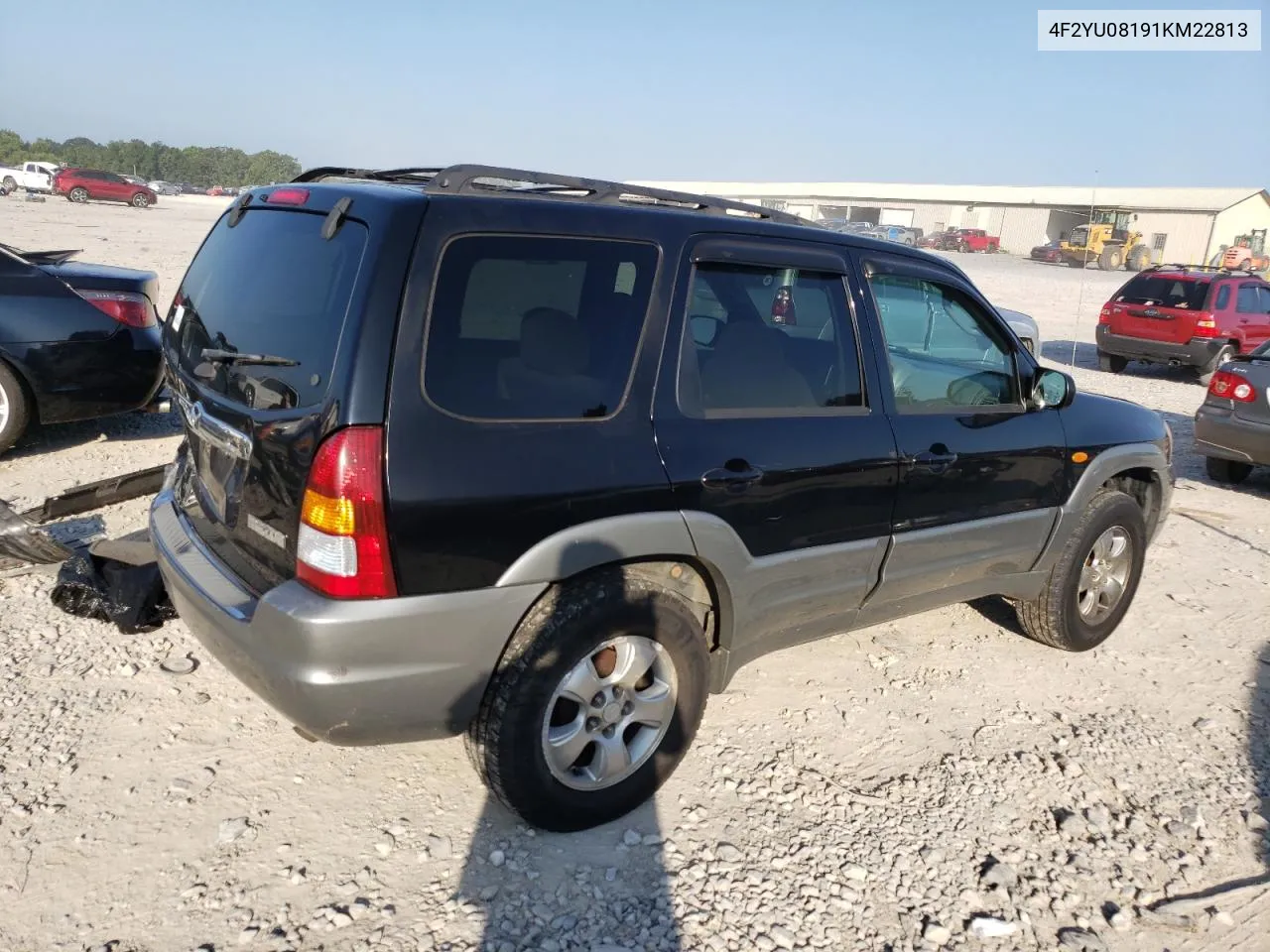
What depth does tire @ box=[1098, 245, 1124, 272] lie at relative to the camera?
154 feet

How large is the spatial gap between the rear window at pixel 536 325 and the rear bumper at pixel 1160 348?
13.2m

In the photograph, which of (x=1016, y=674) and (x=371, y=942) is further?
(x=1016, y=674)

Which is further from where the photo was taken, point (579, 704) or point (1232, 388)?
point (1232, 388)

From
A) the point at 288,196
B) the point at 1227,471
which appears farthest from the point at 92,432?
the point at 1227,471

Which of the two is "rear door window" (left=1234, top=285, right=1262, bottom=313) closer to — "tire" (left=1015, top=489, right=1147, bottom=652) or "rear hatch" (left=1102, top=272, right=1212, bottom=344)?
"rear hatch" (left=1102, top=272, right=1212, bottom=344)

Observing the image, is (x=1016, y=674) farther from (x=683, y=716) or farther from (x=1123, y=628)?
(x=683, y=716)

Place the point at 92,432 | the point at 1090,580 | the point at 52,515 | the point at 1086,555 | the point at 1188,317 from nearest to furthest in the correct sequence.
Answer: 1. the point at 1086,555
2. the point at 1090,580
3. the point at 52,515
4. the point at 92,432
5. the point at 1188,317

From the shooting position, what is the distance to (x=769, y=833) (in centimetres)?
305

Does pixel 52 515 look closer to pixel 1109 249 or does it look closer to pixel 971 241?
pixel 1109 249

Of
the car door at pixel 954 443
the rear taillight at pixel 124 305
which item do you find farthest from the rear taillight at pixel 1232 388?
the rear taillight at pixel 124 305

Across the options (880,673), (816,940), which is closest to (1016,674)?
(880,673)

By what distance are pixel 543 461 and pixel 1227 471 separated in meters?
7.80

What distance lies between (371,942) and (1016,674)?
3080 mm

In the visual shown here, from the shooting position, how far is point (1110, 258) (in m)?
46.9
